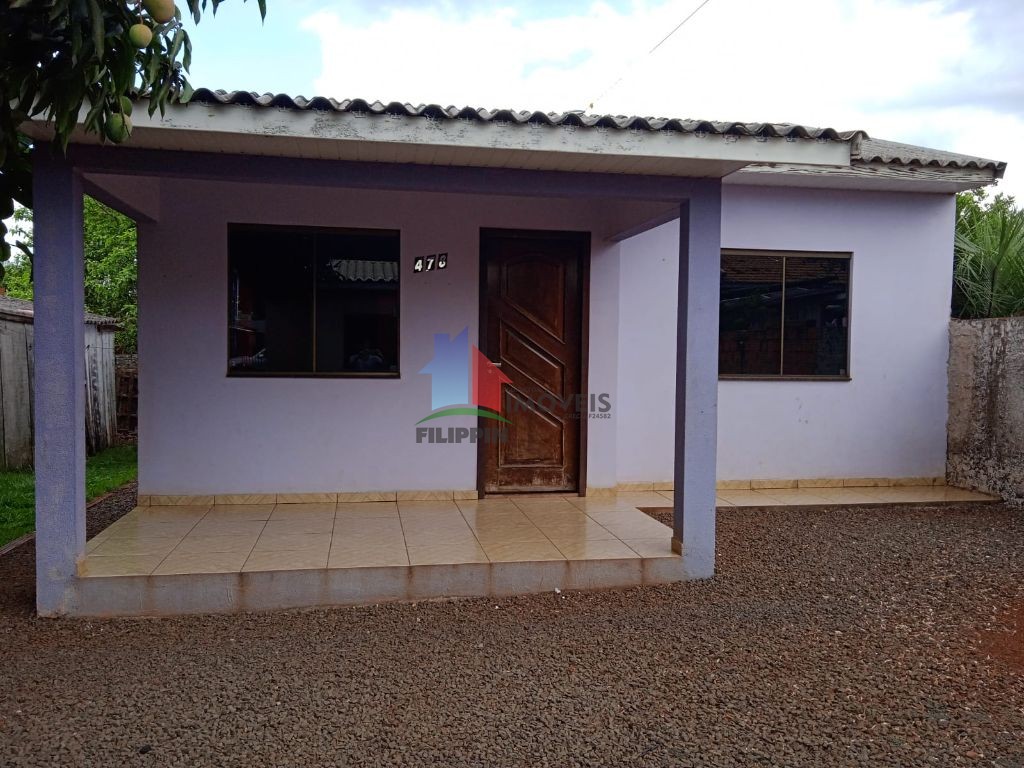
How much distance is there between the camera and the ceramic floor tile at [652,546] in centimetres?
478

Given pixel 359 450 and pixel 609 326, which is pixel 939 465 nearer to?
pixel 609 326

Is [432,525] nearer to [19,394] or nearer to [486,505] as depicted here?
[486,505]

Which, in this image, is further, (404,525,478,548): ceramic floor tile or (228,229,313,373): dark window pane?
(228,229,313,373): dark window pane

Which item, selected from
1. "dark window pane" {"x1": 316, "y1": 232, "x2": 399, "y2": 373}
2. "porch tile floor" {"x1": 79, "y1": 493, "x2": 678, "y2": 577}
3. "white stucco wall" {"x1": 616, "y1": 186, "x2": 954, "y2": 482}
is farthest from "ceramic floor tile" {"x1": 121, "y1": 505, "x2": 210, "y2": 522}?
"white stucco wall" {"x1": 616, "y1": 186, "x2": 954, "y2": 482}

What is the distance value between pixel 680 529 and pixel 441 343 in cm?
268

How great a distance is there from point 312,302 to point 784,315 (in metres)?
4.56

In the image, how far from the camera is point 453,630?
3982 mm

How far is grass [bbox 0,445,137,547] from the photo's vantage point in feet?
20.5

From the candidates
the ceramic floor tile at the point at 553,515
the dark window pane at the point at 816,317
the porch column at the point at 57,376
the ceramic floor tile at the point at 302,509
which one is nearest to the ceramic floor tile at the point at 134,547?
the porch column at the point at 57,376

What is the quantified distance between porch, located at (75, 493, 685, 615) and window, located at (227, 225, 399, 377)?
126cm

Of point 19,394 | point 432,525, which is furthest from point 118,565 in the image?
point 19,394

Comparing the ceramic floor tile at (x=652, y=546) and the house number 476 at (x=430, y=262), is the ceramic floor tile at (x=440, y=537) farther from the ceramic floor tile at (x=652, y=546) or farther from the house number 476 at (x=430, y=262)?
the house number 476 at (x=430, y=262)

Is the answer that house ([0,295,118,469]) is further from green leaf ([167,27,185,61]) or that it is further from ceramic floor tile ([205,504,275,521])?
green leaf ([167,27,185,61])

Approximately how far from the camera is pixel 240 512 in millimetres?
5789
